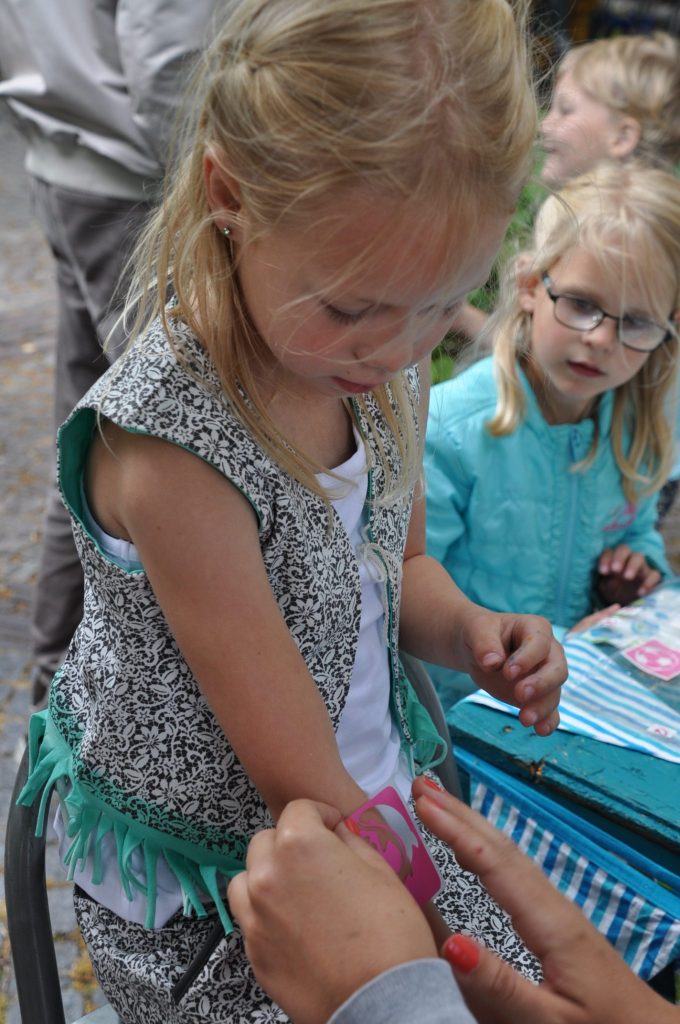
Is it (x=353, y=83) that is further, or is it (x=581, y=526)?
(x=581, y=526)

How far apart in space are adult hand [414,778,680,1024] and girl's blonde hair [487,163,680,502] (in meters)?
1.23

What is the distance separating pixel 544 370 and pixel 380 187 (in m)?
1.32

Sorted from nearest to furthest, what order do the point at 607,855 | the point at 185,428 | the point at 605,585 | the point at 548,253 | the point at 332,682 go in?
the point at 185,428, the point at 332,682, the point at 607,855, the point at 548,253, the point at 605,585

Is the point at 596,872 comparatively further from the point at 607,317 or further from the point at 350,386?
the point at 607,317

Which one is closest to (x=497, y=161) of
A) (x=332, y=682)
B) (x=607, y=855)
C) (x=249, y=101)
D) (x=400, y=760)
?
(x=249, y=101)

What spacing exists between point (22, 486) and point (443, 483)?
2.76m

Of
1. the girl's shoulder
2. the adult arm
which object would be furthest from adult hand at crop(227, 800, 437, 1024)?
the girl's shoulder

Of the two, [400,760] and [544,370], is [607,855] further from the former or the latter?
[544,370]

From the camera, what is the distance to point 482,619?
153cm

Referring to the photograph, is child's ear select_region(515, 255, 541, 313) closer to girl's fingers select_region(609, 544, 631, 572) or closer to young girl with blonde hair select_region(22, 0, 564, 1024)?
girl's fingers select_region(609, 544, 631, 572)

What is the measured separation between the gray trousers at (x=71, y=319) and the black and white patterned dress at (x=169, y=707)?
1.23 meters

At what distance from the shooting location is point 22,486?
4.52 m

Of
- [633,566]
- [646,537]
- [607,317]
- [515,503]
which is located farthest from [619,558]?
[607,317]

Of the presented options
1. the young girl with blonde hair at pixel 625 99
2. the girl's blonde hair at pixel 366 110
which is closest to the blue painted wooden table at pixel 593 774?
the girl's blonde hair at pixel 366 110
